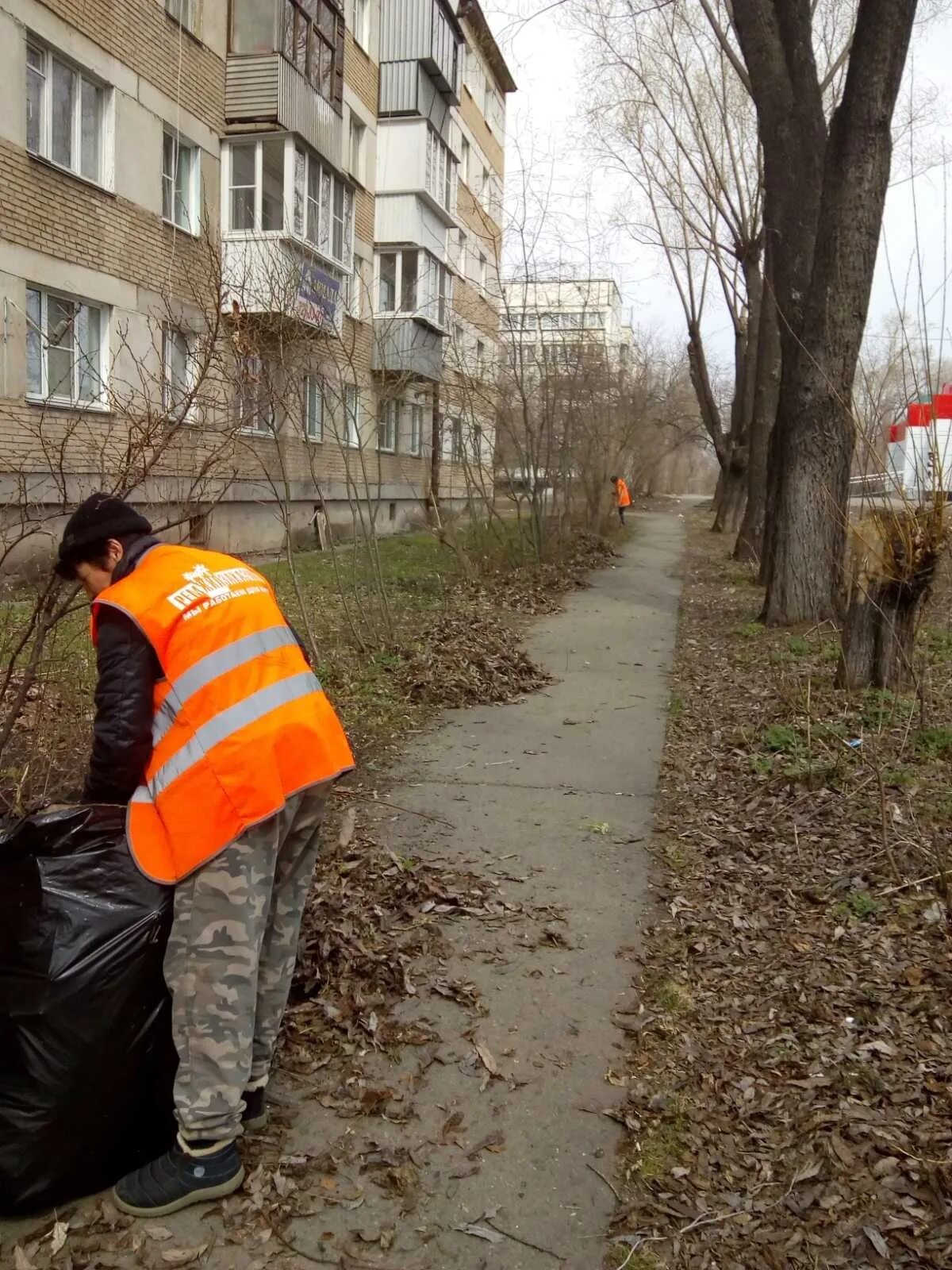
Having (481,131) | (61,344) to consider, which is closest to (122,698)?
(61,344)

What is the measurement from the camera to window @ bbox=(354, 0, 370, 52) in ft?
73.6

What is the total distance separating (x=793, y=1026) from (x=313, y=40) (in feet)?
63.3

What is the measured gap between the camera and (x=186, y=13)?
15766 mm

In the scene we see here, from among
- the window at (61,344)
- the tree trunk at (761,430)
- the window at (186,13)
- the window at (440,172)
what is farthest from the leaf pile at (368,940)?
the window at (440,172)

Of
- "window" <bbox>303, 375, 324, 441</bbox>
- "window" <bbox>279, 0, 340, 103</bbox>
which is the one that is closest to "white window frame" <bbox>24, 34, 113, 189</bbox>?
"window" <bbox>279, 0, 340, 103</bbox>

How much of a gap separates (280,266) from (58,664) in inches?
175

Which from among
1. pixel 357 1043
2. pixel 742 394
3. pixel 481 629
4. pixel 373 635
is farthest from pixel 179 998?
pixel 742 394

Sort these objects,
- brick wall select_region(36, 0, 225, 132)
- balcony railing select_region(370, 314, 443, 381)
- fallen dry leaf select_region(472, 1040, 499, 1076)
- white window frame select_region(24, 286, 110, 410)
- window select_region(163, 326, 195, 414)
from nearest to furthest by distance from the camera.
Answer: fallen dry leaf select_region(472, 1040, 499, 1076) < window select_region(163, 326, 195, 414) < balcony railing select_region(370, 314, 443, 381) < white window frame select_region(24, 286, 110, 410) < brick wall select_region(36, 0, 225, 132)

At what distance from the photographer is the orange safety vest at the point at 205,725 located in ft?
7.71

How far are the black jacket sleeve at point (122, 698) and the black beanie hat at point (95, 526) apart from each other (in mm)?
227

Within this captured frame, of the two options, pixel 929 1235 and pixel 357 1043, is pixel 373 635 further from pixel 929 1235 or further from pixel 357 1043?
pixel 929 1235

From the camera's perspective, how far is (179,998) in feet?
7.88

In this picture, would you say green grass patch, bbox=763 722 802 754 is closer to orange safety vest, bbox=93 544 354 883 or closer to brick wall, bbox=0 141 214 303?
orange safety vest, bbox=93 544 354 883

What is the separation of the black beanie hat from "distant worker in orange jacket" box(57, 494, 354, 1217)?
132 mm
